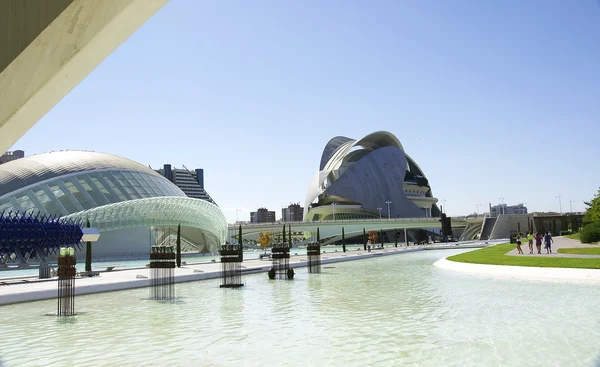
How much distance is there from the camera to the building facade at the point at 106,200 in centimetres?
4700

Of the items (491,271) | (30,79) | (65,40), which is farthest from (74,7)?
(491,271)

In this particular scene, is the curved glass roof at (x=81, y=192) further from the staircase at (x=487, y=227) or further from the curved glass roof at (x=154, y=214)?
the staircase at (x=487, y=227)

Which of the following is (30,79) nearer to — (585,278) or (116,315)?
(116,315)

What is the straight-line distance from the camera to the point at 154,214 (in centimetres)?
4978

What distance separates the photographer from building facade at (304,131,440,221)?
117m

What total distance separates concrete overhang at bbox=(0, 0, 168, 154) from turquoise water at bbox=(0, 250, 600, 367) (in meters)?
6.64

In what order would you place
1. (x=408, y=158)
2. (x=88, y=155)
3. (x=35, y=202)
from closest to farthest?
1. (x=35, y=202)
2. (x=88, y=155)
3. (x=408, y=158)

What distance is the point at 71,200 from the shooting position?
48.3 meters

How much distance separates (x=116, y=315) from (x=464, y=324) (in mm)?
9345

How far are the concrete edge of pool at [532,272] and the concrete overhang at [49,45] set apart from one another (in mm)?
21663

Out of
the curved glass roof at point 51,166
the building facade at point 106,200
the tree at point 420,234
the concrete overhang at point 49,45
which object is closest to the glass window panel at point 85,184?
the building facade at point 106,200

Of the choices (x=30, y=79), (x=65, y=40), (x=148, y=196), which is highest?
(x=148, y=196)

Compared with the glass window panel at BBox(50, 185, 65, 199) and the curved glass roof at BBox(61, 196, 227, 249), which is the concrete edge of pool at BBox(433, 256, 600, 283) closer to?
the curved glass roof at BBox(61, 196, 227, 249)

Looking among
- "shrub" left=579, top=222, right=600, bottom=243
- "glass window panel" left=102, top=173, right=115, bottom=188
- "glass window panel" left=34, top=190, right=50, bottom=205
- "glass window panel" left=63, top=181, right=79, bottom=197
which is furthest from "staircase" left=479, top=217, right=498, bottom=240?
"glass window panel" left=34, top=190, right=50, bottom=205
